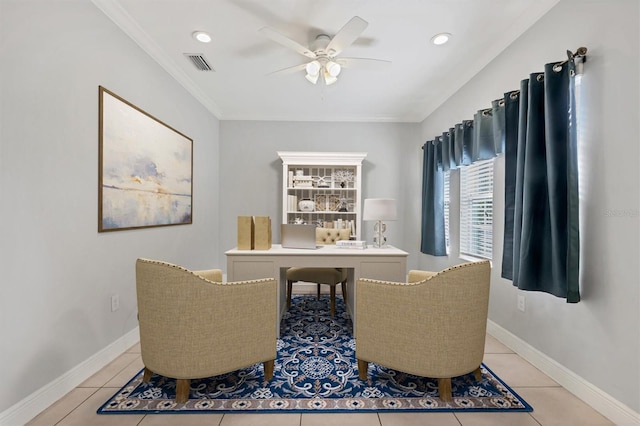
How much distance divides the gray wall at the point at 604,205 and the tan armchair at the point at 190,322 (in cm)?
203

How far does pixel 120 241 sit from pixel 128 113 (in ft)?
3.42

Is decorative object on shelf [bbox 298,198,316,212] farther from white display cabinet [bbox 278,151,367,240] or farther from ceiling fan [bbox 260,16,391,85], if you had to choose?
ceiling fan [bbox 260,16,391,85]

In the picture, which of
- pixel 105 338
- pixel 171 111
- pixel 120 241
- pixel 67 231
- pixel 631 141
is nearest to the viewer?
pixel 631 141

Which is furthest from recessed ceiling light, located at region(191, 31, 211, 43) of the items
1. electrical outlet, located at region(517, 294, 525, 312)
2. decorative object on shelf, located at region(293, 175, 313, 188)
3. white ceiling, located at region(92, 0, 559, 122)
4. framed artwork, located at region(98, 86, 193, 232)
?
electrical outlet, located at region(517, 294, 525, 312)

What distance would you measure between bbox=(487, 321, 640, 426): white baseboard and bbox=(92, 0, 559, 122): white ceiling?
2492 millimetres

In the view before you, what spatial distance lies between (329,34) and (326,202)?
7.99 ft

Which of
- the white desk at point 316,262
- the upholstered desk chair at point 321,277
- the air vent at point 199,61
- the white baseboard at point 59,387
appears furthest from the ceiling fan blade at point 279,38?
the white baseboard at point 59,387

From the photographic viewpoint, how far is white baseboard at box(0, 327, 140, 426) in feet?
4.85

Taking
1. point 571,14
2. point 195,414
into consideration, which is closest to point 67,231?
point 195,414

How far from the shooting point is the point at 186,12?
2195 mm

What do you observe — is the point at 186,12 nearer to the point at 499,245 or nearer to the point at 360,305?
the point at 360,305

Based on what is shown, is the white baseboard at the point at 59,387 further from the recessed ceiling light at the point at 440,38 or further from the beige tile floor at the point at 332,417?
the recessed ceiling light at the point at 440,38

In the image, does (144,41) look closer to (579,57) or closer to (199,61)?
(199,61)

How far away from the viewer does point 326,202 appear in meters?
4.46
